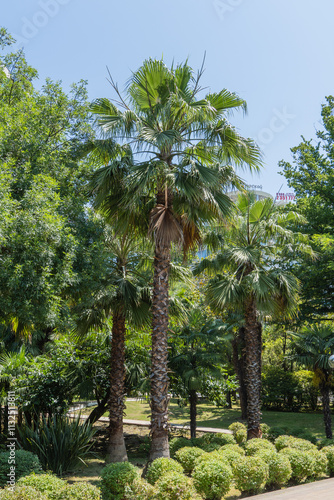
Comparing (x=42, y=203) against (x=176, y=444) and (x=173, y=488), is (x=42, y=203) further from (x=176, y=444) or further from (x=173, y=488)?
(x=176, y=444)

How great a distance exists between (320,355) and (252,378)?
13.8 feet

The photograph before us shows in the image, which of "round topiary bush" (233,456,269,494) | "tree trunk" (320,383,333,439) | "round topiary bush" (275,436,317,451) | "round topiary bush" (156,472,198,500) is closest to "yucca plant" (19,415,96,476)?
"round topiary bush" (156,472,198,500)

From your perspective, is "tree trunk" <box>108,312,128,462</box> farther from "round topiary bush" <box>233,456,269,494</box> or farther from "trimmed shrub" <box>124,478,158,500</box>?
"trimmed shrub" <box>124,478,158,500</box>

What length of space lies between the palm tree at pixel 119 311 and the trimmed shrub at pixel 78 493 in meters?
5.46

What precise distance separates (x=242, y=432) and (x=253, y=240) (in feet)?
23.1

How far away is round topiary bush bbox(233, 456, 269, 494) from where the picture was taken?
8.70 metres

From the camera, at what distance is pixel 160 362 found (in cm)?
959

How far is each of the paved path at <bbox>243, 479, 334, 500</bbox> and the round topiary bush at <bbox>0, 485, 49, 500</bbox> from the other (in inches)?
173

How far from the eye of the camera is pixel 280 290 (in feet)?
46.5

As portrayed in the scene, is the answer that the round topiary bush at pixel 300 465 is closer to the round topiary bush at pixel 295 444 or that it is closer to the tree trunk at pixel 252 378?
the round topiary bush at pixel 295 444

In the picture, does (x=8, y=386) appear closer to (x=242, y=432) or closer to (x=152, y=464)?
(x=152, y=464)

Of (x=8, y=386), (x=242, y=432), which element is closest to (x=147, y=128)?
(x=8, y=386)

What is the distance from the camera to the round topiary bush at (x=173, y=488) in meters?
7.42

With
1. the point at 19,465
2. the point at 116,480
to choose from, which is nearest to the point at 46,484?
the point at 116,480
